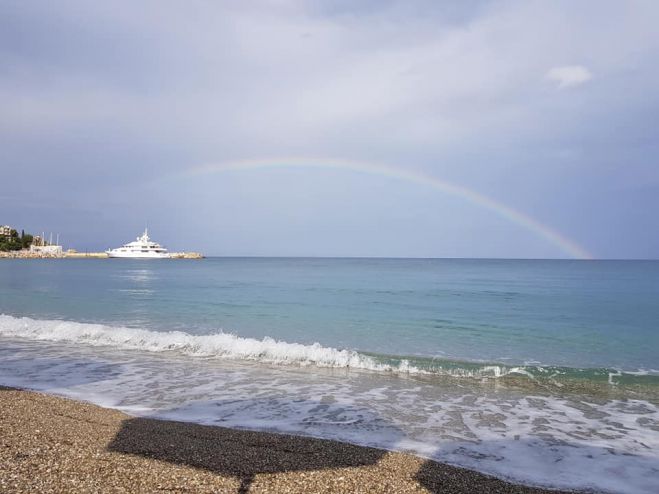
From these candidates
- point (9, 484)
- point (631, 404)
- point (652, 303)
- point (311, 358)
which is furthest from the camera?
point (652, 303)

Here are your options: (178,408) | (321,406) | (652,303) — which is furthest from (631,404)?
(652,303)

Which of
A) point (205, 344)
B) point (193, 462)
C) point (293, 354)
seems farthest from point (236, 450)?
point (205, 344)

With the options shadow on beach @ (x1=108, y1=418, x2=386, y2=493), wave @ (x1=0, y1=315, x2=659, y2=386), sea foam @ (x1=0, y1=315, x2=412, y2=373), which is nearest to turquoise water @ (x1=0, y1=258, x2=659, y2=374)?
wave @ (x1=0, y1=315, x2=659, y2=386)

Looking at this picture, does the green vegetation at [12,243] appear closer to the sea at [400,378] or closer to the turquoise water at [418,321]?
the turquoise water at [418,321]

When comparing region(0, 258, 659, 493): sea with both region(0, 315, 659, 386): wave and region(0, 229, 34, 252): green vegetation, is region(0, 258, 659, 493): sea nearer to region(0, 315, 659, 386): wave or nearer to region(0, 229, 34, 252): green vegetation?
region(0, 315, 659, 386): wave

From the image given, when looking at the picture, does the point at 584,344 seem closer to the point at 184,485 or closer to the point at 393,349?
the point at 393,349

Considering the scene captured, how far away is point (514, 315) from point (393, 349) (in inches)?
557

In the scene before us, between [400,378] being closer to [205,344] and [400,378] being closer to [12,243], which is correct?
[205,344]

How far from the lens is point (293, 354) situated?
52.8 feet

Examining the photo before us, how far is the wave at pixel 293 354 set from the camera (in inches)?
555

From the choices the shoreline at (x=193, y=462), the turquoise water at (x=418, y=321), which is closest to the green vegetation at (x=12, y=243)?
the turquoise water at (x=418, y=321)

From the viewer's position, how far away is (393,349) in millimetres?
17422

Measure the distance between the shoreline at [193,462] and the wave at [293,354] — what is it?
7.62 metres

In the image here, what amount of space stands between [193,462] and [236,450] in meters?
0.78
